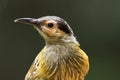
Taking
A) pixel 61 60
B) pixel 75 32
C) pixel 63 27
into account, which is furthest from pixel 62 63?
pixel 75 32

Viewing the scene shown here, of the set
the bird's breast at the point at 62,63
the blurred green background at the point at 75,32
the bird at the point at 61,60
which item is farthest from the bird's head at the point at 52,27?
the blurred green background at the point at 75,32

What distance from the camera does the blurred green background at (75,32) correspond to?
9.17 meters

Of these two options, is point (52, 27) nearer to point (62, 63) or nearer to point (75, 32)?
point (62, 63)

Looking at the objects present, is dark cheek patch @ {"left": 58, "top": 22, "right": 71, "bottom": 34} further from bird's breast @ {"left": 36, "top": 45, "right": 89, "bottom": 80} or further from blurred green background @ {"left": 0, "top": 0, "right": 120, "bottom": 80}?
blurred green background @ {"left": 0, "top": 0, "right": 120, "bottom": 80}

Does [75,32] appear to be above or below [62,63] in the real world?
below

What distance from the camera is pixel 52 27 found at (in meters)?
5.18

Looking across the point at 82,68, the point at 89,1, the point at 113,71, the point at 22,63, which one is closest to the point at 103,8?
the point at 89,1

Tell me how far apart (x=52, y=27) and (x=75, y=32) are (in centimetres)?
425

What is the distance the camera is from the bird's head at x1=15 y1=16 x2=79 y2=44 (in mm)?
5121

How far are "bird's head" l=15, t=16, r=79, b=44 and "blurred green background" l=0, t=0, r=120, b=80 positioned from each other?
3.56 metres

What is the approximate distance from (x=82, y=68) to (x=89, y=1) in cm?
401

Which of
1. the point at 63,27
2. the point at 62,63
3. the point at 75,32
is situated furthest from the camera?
the point at 75,32

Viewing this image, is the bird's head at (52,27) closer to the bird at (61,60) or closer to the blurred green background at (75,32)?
the bird at (61,60)

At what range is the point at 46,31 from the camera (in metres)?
5.15
